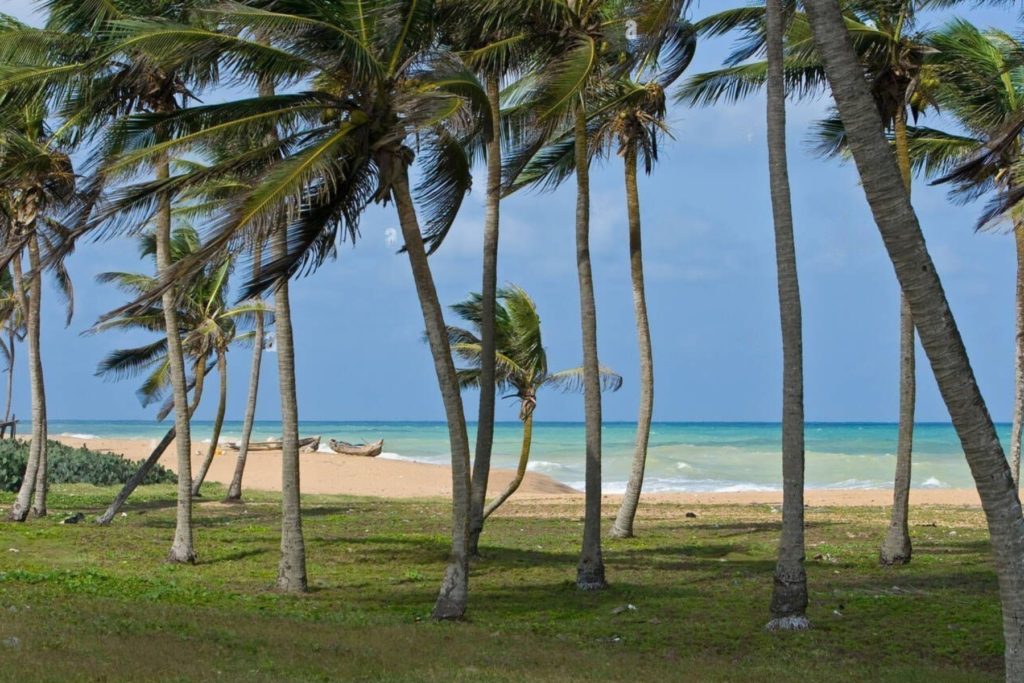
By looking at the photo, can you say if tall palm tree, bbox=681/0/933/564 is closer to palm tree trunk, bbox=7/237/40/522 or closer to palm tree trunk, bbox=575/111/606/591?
palm tree trunk, bbox=575/111/606/591

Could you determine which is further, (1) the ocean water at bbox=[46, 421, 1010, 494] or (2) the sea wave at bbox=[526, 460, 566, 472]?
(2) the sea wave at bbox=[526, 460, 566, 472]

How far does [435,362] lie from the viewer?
1202 centimetres

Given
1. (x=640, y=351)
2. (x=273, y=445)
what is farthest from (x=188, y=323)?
(x=273, y=445)

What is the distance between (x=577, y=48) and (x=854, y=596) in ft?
24.0

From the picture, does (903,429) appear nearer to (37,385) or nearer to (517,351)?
(517,351)

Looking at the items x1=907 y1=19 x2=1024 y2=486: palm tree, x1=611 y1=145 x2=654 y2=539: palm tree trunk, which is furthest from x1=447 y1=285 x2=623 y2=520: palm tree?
x1=907 y1=19 x2=1024 y2=486: palm tree

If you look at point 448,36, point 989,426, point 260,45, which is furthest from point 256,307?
point 989,426

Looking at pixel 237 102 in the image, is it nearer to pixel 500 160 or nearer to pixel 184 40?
pixel 184 40

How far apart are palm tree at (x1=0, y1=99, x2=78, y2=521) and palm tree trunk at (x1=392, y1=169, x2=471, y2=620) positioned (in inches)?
238

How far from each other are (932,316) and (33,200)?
16.6 metres

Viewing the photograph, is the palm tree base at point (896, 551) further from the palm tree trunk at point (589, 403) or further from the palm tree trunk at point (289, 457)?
the palm tree trunk at point (289, 457)

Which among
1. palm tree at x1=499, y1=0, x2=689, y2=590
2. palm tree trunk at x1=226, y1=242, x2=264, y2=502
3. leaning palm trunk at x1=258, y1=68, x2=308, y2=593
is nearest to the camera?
palm tree at x1=499, y1=0, x2=689, y2=590

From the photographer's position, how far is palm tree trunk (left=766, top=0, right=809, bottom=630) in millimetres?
11766

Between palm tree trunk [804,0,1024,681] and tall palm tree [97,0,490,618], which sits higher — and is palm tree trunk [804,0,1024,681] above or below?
below
